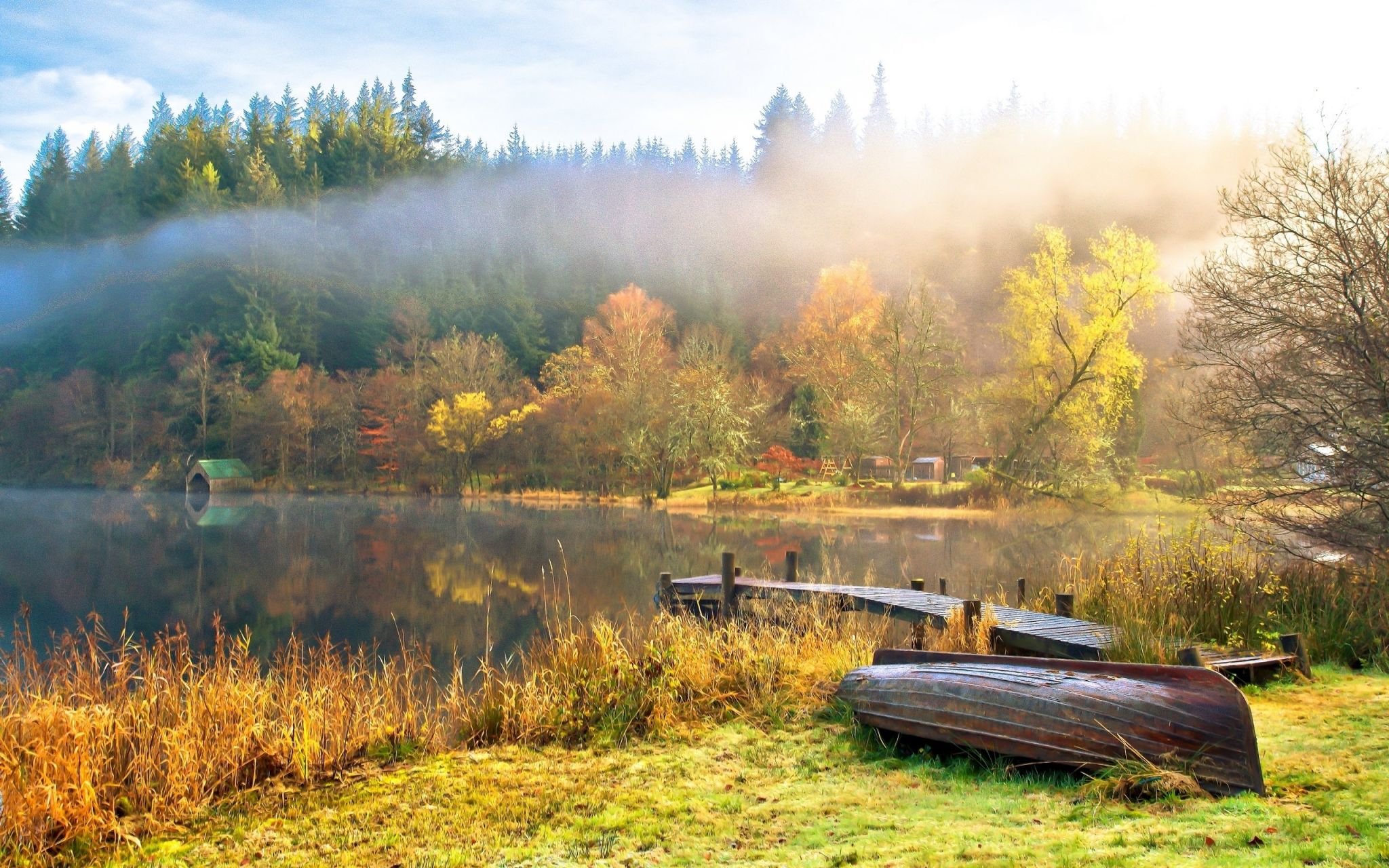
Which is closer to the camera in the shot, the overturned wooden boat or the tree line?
the overturned wooden boat

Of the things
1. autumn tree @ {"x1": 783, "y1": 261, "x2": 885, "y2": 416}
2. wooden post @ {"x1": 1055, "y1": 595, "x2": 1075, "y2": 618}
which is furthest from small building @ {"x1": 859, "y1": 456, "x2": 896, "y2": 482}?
wooden post @ {"x1": 1055, "y1": 595, "x2": 1075, "y2": 618}

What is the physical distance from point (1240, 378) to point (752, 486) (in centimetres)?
3418

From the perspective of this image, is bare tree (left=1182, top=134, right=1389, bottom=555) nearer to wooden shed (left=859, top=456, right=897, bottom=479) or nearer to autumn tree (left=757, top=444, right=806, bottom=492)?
wooden shed (left=859, top=456, right=897, bottom=479)

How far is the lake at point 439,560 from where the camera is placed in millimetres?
17828

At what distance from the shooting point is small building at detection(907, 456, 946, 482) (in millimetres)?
48656

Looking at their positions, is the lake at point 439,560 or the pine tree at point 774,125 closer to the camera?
the lake at point 439,560

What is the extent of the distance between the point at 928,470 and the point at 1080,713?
44.3 meters

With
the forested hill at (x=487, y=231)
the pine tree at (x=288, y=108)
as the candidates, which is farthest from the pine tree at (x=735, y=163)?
the pine tree at (x=288, y=108)

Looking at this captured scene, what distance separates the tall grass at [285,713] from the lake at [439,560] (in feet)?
5.48

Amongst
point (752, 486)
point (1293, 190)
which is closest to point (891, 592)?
point (1293, 190)

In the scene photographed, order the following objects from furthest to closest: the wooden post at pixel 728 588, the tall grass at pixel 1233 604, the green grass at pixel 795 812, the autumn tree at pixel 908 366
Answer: the autumn tree at pixel 908 366 → the wooden post at pixel 728 588 → the tall grass at pixel 1233 604 → the green grass at pixel 795 812

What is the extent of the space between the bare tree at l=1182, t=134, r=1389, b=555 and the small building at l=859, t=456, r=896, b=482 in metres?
33.0

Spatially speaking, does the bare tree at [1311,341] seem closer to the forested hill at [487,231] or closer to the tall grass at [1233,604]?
the tall grass at [1233,604]

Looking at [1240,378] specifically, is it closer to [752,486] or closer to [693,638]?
[693,638]
